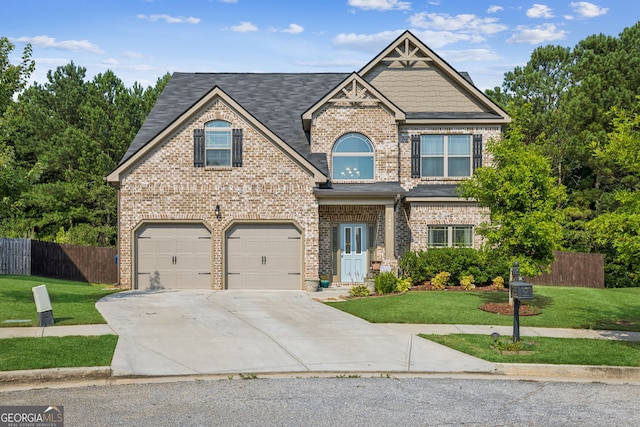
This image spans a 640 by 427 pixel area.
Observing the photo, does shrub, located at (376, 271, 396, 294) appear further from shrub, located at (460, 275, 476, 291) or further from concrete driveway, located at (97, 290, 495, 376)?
concrete driveway, located at (97, 290, 495, 376)

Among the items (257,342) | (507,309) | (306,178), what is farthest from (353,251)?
(257,342)

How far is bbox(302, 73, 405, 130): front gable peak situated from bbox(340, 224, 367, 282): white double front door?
444 cm

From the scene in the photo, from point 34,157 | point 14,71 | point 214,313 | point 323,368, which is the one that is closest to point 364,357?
point 323,368

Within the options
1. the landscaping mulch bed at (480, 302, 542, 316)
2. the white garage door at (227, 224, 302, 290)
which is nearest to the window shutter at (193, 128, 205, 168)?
the white garage door at (227, 224, 302, 290)

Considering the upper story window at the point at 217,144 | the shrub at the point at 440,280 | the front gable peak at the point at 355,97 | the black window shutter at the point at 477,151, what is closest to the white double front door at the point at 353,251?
the shrub at the point at 440,280

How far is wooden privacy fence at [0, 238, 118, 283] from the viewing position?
3047cm

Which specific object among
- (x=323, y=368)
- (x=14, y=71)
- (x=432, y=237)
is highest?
(x=14, y=71)

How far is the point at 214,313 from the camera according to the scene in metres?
17.7

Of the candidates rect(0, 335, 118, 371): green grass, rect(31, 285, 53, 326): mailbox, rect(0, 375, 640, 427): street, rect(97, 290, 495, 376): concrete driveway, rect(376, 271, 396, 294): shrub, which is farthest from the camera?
rect(376, 271, 396, 294): shrub

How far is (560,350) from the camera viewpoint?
13.1 meters

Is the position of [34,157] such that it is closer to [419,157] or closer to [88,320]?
[419,157]

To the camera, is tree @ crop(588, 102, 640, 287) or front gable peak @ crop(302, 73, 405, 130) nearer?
tree @ crop(588, 102, 640, 287)

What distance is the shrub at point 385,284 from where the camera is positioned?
22109 millimetres

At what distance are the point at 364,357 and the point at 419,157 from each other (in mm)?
14682
